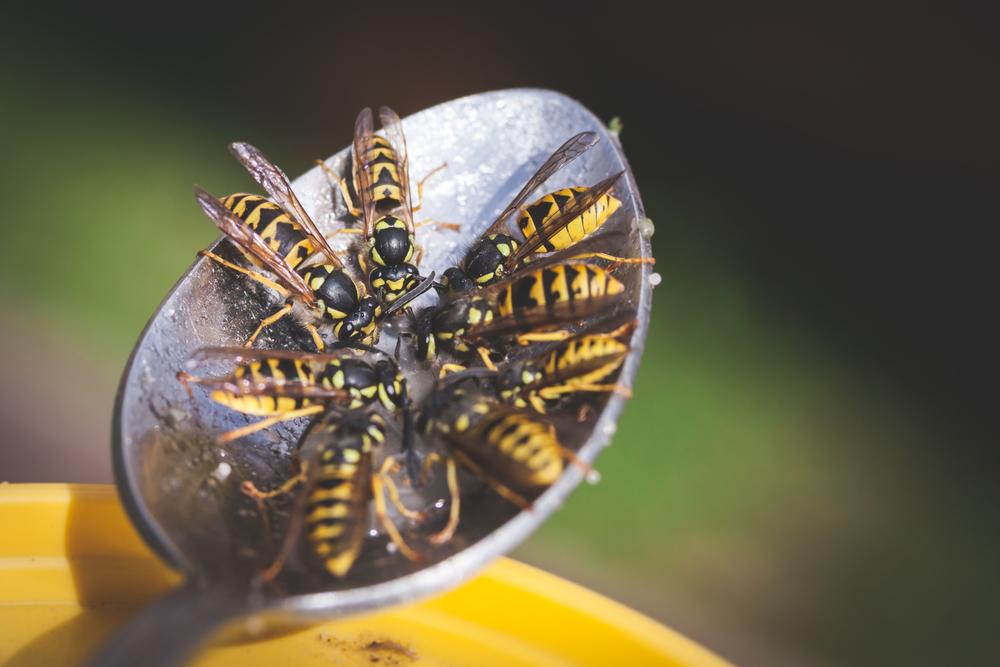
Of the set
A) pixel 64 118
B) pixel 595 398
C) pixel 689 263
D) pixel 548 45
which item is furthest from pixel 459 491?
pixel 64 118

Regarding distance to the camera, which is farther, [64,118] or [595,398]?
[64,118]

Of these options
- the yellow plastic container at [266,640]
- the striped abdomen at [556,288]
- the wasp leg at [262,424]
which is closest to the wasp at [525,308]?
the striped abdomen at [556,288]

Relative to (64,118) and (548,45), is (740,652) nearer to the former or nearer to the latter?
(548,45)

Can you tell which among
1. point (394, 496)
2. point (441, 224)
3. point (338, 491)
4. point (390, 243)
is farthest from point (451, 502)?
point (441, 224)

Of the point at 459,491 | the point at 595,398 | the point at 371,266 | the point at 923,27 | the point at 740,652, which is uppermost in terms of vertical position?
the point at 923,27

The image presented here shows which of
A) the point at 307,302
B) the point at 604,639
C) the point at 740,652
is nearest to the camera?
the point at 604,639

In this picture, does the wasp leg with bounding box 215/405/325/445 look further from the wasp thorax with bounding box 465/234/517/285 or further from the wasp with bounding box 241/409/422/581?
the wasp thorax with bounding box 465/234/517/285
